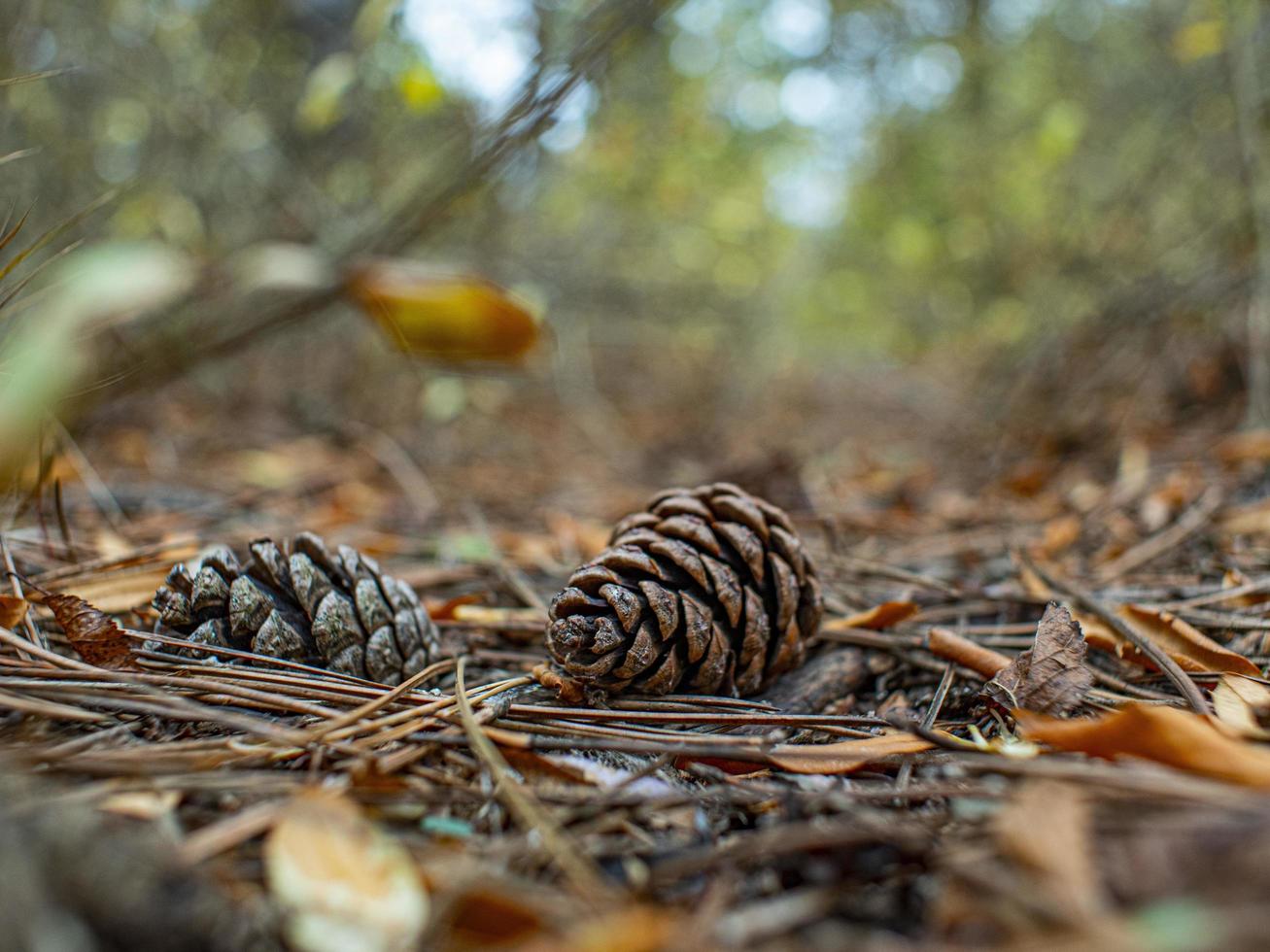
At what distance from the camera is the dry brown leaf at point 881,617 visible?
144cm

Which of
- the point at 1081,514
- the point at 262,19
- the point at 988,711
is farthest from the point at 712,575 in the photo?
the point at 262,19

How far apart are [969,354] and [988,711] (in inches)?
223

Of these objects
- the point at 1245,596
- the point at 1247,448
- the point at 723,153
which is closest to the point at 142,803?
the point at 1245,596

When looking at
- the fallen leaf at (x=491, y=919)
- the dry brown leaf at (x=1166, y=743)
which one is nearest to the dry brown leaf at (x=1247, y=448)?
the dry brown leaf at (x=1166, y=743)

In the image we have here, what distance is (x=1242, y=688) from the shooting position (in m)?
1.06

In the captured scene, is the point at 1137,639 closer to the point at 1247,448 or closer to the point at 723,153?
the point at 1247,448

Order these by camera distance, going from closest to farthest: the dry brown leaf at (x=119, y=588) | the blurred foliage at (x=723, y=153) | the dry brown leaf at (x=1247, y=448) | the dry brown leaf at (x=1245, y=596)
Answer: the dry brown leaf at (x=119, y=588)
the dry brown leaf at (x=1245, y=596)
the dry brown leaf at (x=1247, y=448)
the blurred foliage at (x=723, y=153)

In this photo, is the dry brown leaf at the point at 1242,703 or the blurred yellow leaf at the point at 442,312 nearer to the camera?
the dry brown leaf at the point at 1242,703

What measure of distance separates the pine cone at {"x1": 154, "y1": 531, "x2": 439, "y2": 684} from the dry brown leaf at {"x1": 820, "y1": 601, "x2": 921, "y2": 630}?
744 millimetres

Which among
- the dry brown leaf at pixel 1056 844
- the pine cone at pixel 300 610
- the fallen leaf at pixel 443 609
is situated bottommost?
the dry brown leaf at pixel 1056 844

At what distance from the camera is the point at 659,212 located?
537 cm

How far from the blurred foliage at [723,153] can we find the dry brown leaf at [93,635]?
4.86 ft

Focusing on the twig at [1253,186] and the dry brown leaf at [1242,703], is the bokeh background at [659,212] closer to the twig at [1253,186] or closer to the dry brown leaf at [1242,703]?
the twig at [1253,186]

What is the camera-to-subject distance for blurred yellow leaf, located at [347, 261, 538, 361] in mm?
1903
